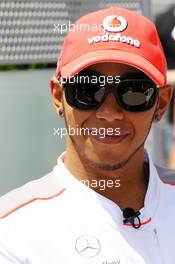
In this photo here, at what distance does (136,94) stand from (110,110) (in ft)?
0.27

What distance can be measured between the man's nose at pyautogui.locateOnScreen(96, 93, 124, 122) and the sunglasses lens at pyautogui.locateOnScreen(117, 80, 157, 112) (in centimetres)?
2

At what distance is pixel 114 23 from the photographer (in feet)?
4.86

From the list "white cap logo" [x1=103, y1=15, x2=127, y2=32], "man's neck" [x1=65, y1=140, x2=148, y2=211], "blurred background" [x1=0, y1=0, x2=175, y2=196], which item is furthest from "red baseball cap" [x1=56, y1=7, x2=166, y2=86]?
"blurred background" [x1=0, y1=0, x2=175, y2=196]

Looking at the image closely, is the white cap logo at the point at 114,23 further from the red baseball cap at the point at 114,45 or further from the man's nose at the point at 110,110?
the man's nose at the point at 110,110

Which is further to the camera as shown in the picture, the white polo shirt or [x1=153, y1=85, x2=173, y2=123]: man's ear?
[x1=153, y1=85, x2=173, y2=123]: man's ear

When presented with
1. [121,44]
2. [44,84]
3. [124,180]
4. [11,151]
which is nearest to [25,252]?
[124,180]

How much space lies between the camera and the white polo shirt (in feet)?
4.58

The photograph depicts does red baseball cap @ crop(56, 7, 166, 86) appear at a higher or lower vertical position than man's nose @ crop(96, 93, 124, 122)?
higher

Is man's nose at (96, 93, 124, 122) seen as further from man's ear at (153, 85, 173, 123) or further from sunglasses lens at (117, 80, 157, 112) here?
man's ear at (153, 85, 173, 123)

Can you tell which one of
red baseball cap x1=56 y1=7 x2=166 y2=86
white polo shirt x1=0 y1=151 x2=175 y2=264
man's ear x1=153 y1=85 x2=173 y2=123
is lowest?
white polo shirt x1=0 y1=151 x2=175 y2=264

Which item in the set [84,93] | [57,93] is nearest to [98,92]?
[84,93]

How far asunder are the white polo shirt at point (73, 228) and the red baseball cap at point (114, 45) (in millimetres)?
296

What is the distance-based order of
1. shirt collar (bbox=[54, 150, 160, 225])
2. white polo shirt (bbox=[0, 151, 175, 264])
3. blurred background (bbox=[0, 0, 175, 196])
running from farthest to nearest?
blurred background (bbox=[0, 0, 175, 196]) < shirt collar (bbox=[54, 150, 160, 225]) < white polo shirt (bbox=[0, 151, 175, 264])

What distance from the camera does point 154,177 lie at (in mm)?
1617
